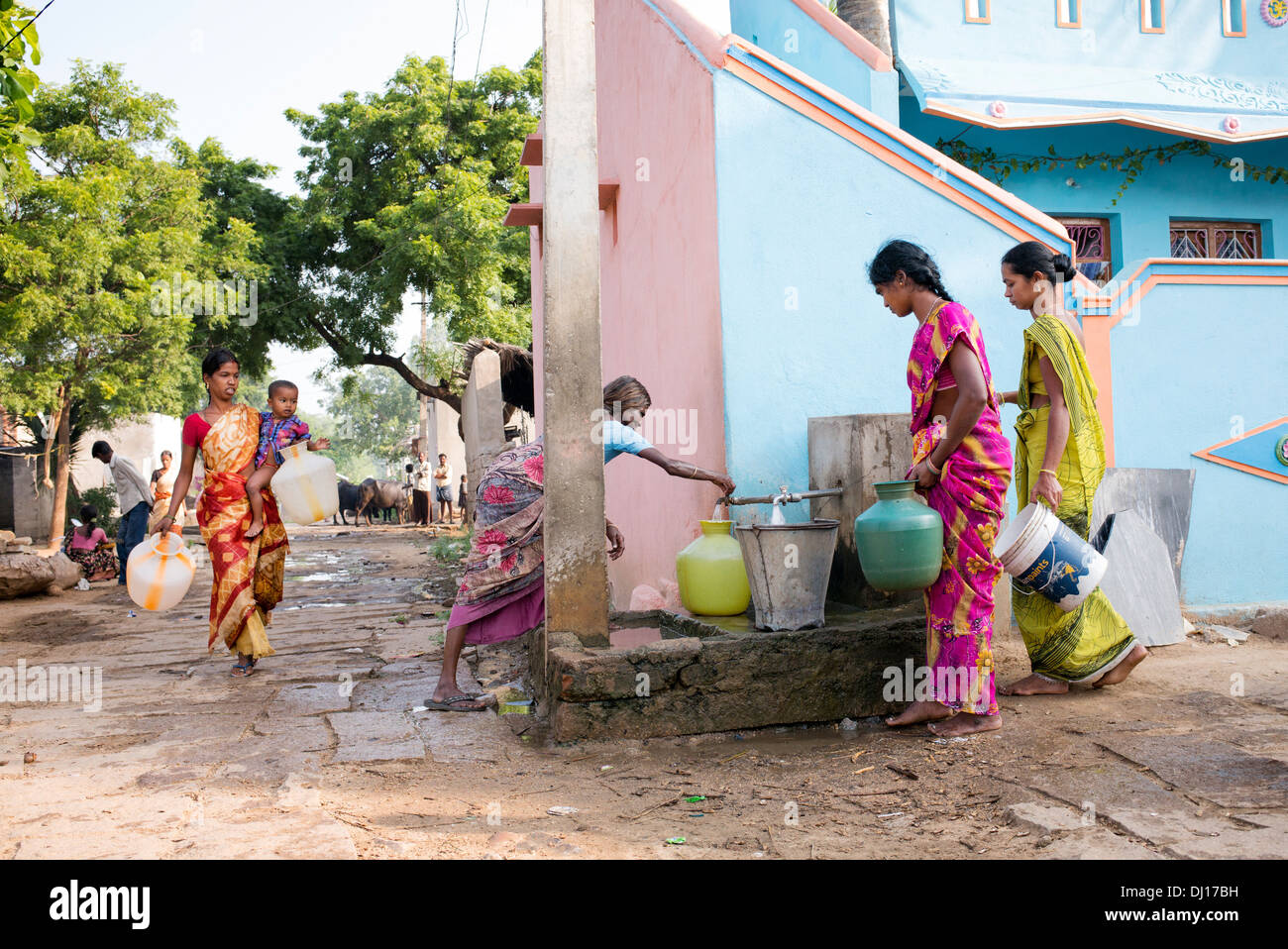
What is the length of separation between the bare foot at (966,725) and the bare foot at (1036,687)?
512 millimetres

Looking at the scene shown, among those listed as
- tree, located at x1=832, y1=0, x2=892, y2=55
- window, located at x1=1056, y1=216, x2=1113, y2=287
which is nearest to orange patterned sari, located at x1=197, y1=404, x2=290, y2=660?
tree, located at x1=832, y1=0, x2=892, y2=55

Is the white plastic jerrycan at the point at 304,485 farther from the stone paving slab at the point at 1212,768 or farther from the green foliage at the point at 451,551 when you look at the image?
the green foliage at the point at 451,551

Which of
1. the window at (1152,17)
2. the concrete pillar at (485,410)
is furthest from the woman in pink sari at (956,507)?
the concrete pillar at (485,410)

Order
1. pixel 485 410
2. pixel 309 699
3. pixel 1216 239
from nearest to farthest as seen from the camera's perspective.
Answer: pixel 309 699, pixel 1216 239, pixel 485 410

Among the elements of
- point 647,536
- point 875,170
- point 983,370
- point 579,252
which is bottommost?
point 647,536

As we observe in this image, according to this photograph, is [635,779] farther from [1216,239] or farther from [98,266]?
[98,266]

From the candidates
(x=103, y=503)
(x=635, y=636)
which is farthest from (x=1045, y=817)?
(x=103, y=503)

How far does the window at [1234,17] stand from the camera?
8906 millimetres

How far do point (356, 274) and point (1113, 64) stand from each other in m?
15.2

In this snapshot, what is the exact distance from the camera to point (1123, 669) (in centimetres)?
416

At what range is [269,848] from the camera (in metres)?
2.68

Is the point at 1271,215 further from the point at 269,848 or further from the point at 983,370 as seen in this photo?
the point at 269,848

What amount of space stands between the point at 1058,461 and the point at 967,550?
0.67 m

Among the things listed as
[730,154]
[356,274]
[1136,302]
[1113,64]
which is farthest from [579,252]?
[356,274]
